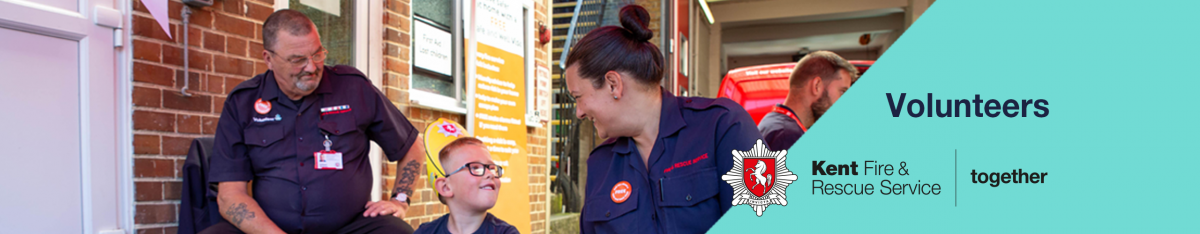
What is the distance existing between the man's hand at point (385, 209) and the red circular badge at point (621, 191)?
1.18 meters

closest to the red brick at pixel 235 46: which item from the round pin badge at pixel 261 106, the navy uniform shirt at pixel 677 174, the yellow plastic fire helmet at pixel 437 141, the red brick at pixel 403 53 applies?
the round pin badge at pixel 261 106

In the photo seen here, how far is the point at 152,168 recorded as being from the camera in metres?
2.77

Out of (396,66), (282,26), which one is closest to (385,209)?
(282,26)

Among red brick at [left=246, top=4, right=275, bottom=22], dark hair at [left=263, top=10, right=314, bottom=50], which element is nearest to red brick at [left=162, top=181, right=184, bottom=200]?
dark hair at [left=263, top=10, right=314, bottom=50]

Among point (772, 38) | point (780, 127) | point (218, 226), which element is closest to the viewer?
point (218, 226)

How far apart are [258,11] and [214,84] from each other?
385 mm

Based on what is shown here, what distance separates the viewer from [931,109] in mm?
1854

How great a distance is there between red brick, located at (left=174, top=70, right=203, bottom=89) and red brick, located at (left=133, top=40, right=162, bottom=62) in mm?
94

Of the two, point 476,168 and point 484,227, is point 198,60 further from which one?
point 484,227

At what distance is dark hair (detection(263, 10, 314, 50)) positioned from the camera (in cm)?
266

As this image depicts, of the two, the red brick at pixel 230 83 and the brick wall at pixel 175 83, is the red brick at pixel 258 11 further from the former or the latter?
→ the red brick at pixel 230 83

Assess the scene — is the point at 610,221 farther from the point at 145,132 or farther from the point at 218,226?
the point at 145,132

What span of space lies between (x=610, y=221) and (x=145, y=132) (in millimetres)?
1726

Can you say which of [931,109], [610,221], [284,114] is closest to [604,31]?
[610,221]
